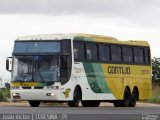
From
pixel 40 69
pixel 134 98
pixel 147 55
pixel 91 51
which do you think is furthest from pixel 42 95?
pixel 147 55

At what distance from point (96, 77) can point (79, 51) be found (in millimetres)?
2101

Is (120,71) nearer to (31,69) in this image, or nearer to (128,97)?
(128,97)

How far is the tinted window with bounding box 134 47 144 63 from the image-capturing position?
132 ft

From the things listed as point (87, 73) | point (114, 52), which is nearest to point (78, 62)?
point (87, 73)

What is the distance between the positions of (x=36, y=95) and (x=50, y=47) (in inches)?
89.5

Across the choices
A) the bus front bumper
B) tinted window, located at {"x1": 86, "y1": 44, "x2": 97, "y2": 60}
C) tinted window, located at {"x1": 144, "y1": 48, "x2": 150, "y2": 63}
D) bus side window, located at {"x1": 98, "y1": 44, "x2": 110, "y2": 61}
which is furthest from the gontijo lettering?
the bus front bumper

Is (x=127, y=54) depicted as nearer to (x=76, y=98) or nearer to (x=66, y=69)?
(x=76, y=98)

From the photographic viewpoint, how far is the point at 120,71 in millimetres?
38688

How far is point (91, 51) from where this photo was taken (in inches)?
1430

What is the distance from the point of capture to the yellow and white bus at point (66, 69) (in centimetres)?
3416

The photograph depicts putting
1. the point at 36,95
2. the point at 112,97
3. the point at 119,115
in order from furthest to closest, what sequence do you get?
the point at 112,97 → the point at 36,95 → the point at 119,115

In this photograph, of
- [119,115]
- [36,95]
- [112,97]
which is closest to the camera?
[119,115]

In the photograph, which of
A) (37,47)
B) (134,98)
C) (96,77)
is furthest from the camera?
(134,98)

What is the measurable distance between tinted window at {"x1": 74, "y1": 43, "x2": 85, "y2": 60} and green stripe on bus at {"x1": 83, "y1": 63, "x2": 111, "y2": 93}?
0.49 m
